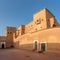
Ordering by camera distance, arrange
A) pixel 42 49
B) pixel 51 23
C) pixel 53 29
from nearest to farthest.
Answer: pixel 53 29 < pixel 42 49 < pixel 51 23

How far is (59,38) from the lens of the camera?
2220cm

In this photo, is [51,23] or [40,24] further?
[40,24]

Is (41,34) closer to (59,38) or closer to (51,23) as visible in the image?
(59,38)

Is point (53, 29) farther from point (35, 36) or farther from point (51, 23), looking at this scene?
point (51, 23)

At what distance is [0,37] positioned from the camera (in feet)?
186

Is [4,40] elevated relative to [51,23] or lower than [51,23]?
lower

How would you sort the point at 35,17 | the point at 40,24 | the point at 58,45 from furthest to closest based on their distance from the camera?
the point at 35,17
the point at 40,24
the point at 58,45

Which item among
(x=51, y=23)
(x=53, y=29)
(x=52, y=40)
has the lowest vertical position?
(x=52, y=40)

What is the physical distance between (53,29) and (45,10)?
19.5 metres

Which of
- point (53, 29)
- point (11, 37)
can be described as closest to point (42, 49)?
point (53, 29)

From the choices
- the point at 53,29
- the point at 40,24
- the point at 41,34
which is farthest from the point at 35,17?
the point at 53,29

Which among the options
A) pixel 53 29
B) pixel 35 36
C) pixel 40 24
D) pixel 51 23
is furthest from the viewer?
pixel 40 24

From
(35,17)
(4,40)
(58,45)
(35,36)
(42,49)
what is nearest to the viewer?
(58,45)

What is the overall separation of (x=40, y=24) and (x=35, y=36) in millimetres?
14339
